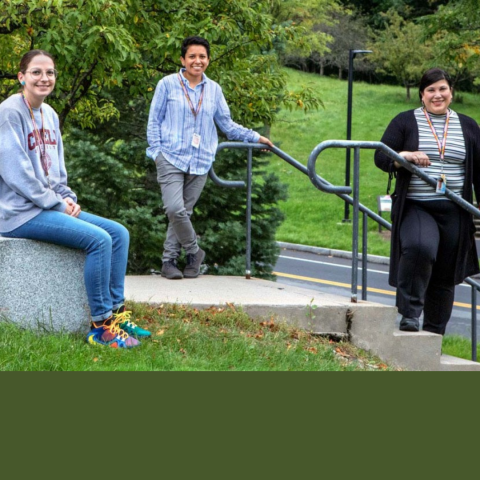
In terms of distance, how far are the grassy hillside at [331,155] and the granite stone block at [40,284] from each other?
7116 mm

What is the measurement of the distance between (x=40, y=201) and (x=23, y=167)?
0.20m

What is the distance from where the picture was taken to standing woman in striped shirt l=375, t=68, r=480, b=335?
5867 mm

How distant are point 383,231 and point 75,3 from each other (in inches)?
738

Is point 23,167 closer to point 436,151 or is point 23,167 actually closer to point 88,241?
point 88,241

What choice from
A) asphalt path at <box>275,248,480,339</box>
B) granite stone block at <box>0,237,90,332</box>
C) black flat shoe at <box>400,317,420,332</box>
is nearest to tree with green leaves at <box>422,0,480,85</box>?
asphalt path at <box>275,248,480,339</box>

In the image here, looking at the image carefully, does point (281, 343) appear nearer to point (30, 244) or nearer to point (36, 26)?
point (30, 244)

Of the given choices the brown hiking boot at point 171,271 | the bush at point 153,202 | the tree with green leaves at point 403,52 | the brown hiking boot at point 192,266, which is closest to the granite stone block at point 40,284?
the brown hiking boot at point 171,271

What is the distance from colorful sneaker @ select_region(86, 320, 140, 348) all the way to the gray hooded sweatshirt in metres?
0.69

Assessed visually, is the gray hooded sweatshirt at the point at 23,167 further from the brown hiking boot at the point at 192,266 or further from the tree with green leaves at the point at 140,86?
the brown hiking boot at the point at 192,266

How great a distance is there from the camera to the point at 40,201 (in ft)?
15.9

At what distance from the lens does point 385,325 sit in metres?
6.00

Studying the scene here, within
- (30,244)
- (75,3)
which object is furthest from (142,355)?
(75,3)

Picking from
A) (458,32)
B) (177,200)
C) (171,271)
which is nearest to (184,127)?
(177,200)

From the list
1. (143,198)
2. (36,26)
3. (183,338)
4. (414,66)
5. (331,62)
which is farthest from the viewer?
(331,62)
